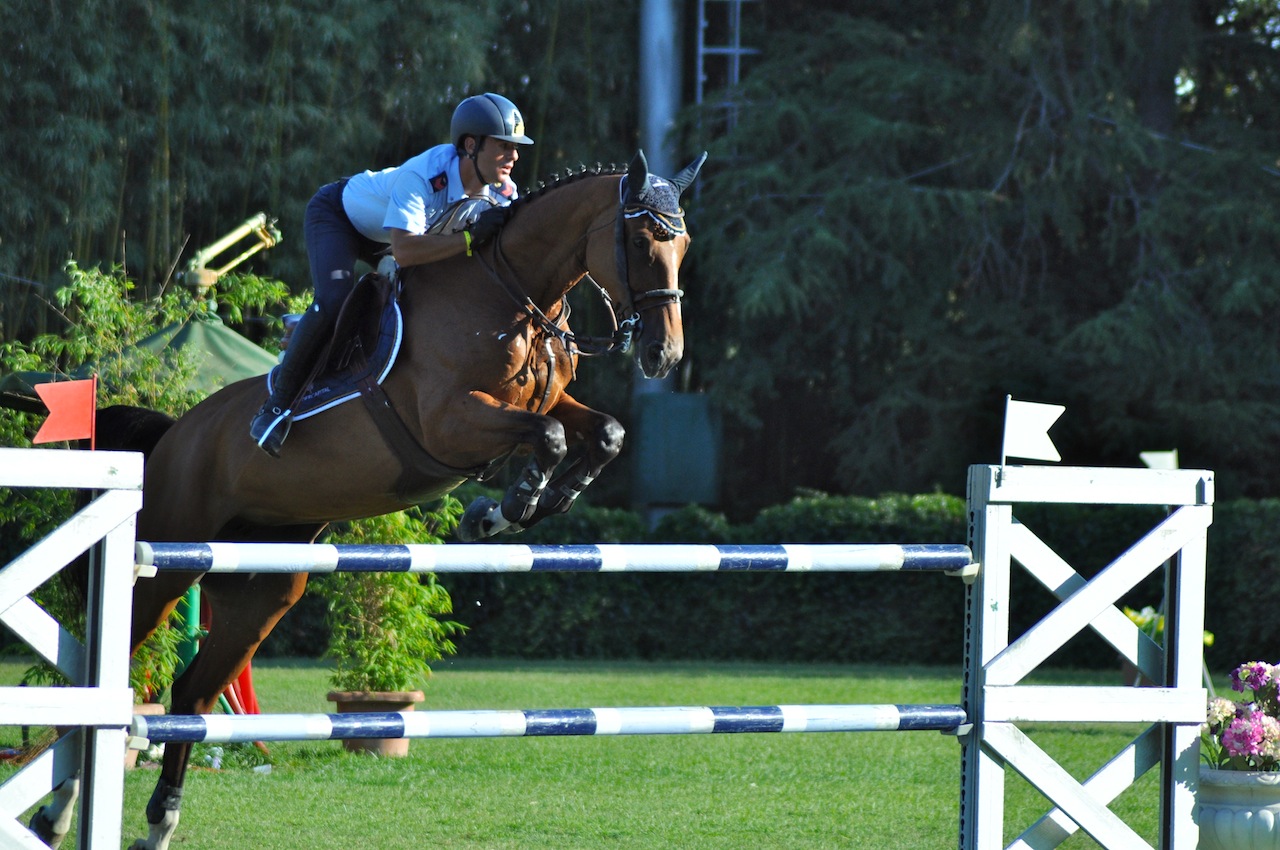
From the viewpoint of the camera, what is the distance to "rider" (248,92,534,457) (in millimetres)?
4324

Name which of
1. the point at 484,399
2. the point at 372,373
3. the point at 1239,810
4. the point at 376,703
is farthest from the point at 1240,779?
the point at 376,703

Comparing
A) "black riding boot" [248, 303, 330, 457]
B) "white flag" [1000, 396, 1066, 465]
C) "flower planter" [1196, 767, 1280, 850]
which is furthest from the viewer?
"black riding boot" [248, 303, 330, 457]

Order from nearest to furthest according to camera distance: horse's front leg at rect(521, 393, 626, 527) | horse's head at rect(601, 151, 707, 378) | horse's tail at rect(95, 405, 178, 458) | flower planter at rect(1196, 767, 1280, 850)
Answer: horse's head at rect(601, 151, 707, 378) → flower planter at rect(1196, 767, 1280, 850) → horse's front leg at rect(521, 393, 626, 527) → horse's tail at rect(95, 405, 178, 458)

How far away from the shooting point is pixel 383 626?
7457 mm

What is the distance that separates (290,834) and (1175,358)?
39.3 feet

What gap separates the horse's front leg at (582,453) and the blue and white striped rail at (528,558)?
0.80 m

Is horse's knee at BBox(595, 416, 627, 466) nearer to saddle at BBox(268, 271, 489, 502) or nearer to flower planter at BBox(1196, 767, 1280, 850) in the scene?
saddle at BBox(268, 271, 489, 502)

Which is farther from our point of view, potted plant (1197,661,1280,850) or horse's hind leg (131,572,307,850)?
horse's hind leg (131,572,307,850)

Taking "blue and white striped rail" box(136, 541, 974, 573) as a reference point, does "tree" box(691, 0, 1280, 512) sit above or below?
above

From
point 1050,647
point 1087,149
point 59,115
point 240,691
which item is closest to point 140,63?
point 59,115

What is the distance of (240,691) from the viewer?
704 centimetres

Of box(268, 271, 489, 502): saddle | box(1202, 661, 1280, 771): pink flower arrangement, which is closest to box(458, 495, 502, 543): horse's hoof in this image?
box(268, 271, 489, 502): saddle

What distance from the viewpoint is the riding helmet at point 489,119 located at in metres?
4.29

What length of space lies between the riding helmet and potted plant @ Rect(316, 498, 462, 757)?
3254 mm
